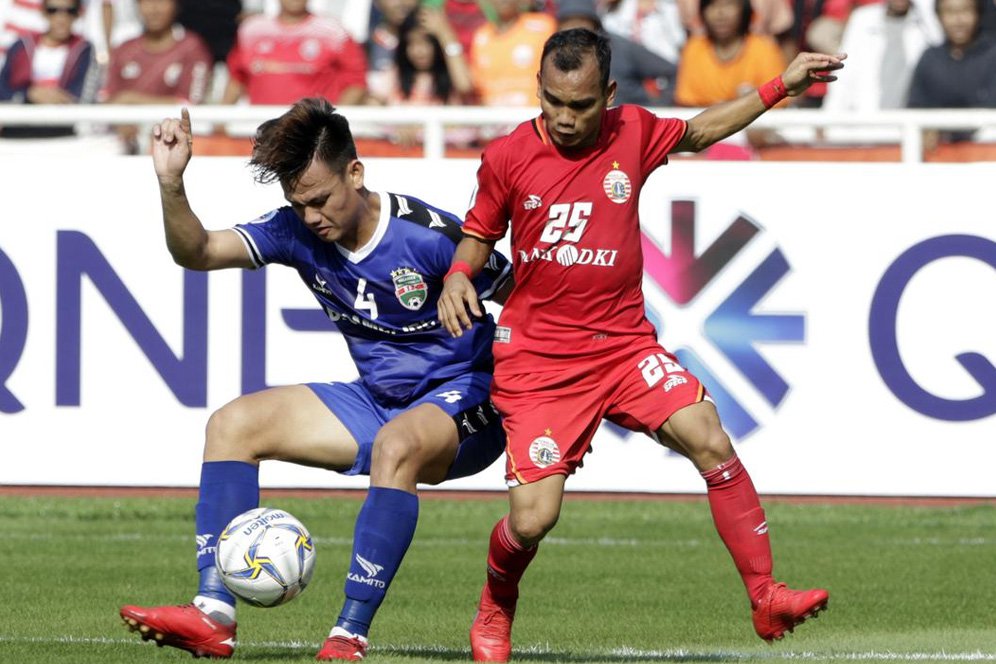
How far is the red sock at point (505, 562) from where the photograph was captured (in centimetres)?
633

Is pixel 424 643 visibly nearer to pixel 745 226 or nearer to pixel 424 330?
pixel 424 330

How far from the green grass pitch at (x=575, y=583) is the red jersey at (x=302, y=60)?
3.76 meters

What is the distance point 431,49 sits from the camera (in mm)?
13680

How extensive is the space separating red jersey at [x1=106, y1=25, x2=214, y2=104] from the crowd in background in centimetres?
1

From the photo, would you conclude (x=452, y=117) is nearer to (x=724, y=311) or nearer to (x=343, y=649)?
(x=724, y=311)

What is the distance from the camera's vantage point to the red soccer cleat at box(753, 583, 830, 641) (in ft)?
19.3

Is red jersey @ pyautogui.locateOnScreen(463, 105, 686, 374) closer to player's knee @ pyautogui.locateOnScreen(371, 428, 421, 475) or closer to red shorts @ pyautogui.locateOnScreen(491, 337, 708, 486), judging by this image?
red shorts @ pyautogui.locateOnScreen(491, 337, 708, 486)

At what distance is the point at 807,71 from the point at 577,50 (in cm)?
78

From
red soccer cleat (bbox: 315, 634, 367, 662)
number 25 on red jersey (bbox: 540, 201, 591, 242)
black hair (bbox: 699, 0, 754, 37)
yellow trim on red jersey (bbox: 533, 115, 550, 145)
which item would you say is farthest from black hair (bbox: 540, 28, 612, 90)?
black hair (bbox: 699, 0, 754, 37)

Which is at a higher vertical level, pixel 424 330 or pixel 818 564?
pixel 424 330

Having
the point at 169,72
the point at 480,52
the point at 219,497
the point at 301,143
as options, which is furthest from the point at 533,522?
the point at 169,72

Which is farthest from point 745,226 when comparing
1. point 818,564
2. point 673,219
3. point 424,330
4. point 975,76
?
point 424,330

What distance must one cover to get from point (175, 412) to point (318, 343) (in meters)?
0.89

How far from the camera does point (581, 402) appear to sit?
20.5 feet
